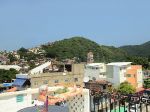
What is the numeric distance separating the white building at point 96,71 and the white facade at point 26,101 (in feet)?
80.1

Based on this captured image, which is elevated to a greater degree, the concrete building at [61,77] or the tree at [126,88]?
the concrete building at [61,77]

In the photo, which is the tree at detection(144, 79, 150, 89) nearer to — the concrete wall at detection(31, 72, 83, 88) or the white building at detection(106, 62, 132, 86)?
the white building at detection(106, 62, 132, 86)

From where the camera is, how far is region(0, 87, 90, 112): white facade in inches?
449

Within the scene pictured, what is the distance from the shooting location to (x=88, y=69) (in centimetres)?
3919

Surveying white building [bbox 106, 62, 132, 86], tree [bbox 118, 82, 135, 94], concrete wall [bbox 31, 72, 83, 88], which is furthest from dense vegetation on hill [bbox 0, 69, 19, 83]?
tree [bbox 118, 82, 135, 94]

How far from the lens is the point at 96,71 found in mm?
38250

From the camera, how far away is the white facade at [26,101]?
11.4 m

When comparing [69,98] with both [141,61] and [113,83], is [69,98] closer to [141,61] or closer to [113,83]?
[113,83]

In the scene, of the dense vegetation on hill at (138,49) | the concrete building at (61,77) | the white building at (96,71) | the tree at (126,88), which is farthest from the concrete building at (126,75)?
the dense vegetation on hill at (138,49)

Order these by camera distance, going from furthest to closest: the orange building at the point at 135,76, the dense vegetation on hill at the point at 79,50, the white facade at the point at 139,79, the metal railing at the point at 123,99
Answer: the dense vegetation on hill at the point at 79,50, the white facade at the point at 139,79, the orange building at the point at 135,76, the metal railing at the point at 123,99

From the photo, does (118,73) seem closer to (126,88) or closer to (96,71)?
(126,88)

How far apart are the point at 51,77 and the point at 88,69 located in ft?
29.2

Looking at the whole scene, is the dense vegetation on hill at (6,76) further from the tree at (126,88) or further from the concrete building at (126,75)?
the tree at (126,88)

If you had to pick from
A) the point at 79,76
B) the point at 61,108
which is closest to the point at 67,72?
the point at 79,76
